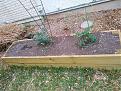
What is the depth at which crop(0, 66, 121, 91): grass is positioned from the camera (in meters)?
3.94

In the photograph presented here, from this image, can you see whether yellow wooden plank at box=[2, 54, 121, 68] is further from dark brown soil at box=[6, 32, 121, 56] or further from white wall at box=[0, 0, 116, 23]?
white wall at box=[0, 0, 116, 23]

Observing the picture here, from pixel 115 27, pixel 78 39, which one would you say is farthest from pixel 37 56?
pixel 115 27

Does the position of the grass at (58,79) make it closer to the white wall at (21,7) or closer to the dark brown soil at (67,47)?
the dark brown soil at (67,47)

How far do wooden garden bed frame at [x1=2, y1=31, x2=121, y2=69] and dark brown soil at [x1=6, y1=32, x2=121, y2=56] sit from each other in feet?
0.31

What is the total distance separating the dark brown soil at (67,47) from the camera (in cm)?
413

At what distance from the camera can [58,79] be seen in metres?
4.26

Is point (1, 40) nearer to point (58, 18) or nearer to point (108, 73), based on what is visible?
point (58, 18)

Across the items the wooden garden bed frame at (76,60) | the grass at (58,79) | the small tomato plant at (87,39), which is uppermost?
the small tomato plant at (87,39)

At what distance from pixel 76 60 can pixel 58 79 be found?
0.44 meters

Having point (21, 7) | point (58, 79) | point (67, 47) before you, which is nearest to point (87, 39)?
point (67, 47)

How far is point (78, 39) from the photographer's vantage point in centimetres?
451

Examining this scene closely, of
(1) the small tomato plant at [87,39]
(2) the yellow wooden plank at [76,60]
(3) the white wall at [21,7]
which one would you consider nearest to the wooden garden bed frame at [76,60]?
(2) the yellow wooden plank at [76,60]

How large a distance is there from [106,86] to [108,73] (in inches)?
9.9

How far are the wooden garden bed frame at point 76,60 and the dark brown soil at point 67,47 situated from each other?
10 centimetres
